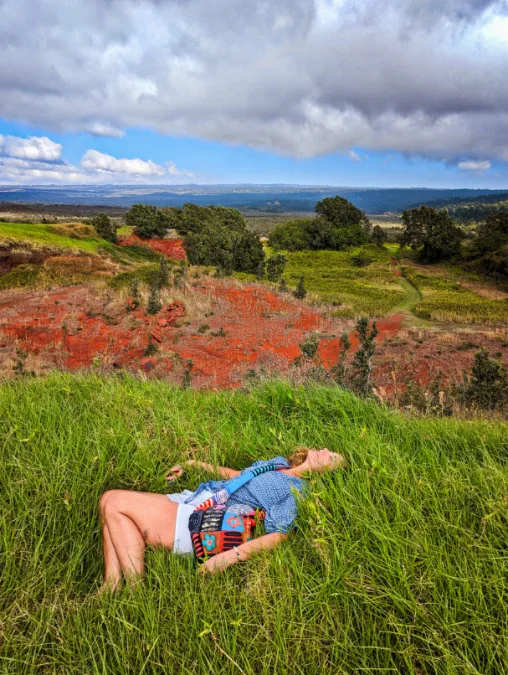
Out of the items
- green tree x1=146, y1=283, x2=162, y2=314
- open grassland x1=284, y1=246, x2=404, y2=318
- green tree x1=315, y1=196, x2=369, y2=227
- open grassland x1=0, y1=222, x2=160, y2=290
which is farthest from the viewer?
green tree x1=315, y1=196, x2=369, y2=227

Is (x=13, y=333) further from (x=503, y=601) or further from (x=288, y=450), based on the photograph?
(x=503, y=601)

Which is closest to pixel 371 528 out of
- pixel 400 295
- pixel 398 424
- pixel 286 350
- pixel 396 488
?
pixel 396 488

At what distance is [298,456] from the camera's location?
2.02 meters

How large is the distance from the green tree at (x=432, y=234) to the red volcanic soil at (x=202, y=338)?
23434 millimetres

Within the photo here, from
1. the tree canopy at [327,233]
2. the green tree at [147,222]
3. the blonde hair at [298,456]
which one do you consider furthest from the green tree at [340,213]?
the blonde hair at [298,456]

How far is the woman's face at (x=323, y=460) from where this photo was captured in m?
1.79

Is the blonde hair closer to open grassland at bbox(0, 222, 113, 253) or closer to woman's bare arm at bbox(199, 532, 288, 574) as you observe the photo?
woman's bare arm at bbox(199, 532, 288, 574)

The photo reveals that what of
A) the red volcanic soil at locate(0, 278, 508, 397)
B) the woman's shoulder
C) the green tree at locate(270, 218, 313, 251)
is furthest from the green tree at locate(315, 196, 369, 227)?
the woman's shoulder

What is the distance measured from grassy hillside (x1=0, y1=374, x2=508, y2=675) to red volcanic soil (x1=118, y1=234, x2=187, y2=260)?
103 ft

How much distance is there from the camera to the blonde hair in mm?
2002

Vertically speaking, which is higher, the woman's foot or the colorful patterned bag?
the woman's foot

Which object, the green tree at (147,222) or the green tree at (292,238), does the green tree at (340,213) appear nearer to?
the green tree at (292,238)

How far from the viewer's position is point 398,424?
2281 mm

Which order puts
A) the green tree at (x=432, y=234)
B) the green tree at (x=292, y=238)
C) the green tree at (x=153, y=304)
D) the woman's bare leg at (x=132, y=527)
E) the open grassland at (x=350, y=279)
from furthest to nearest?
the green tree at (x=292, y=238) → the green tree at (x=432, y=234) → the open grassland at (x=350, y=279) → the green tree at (x=153, y=304) → the woman's bare leg at (x=132, y=527)
